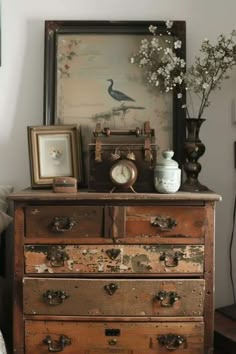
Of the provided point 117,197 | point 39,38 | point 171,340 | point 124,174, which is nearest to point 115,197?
point 117,197

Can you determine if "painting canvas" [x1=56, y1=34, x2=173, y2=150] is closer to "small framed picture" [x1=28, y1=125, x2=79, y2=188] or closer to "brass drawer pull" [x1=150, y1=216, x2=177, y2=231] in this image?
"small framed picture" [x1=28, y1=125, x2=79, y2=188]

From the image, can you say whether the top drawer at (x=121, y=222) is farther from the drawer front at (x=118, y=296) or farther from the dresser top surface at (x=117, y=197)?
the drawer front at (x=118, y=296)

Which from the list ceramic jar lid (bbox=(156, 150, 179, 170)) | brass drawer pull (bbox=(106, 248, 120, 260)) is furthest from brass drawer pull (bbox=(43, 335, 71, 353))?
ceramic jar lid (bbox=(156, 150, 179, 170))

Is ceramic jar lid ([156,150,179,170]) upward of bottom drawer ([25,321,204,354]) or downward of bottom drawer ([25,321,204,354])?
upward

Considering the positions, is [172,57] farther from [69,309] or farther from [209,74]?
[69,309]

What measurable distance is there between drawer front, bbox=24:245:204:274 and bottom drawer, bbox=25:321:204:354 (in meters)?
0.20

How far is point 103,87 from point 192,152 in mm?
508

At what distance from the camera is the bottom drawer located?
157 centimetres

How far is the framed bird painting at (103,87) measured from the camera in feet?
6.36

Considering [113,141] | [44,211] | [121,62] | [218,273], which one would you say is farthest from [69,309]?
[121,62]

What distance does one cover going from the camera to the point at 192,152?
70.4 inches

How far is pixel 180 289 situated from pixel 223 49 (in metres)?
1.00

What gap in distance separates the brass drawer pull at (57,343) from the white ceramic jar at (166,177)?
65cm

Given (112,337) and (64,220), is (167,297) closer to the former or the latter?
(112,337)
